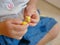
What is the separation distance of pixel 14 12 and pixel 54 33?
29 cm

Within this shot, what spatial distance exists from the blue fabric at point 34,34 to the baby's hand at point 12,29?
1.2 inches

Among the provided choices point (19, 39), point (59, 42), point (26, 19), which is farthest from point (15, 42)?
point (59, 42)

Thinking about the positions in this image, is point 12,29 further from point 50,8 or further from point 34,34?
point 50,8

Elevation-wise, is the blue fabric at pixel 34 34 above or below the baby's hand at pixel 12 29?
below

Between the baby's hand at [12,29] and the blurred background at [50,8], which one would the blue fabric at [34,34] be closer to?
the baby's hand at [12,29]

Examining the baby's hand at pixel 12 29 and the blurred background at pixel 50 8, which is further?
the blurred background at pixel 50 8

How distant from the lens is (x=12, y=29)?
80 centimetres

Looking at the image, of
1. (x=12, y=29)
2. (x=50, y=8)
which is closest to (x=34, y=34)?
(x=12, y=29)

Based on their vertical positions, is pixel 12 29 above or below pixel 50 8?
above

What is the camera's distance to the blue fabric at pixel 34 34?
2.75 feet

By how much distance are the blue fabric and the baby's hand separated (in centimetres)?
3

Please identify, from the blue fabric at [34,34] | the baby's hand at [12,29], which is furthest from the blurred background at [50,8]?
the baby's hand at [12,29]

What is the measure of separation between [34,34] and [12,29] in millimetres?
162

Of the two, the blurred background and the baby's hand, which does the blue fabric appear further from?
the blurred background
